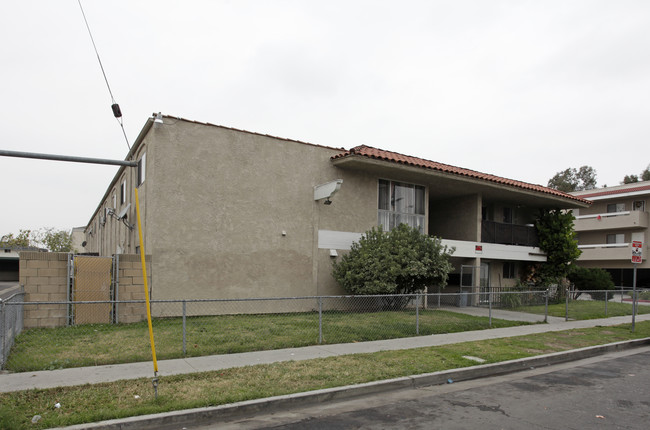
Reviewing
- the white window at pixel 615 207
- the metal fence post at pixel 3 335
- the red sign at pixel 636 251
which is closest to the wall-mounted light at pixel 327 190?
the red sign at pixel 636 251

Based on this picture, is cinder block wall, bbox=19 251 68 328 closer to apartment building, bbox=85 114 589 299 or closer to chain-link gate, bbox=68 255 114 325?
chain-link gate, bbox=68 255 114 325

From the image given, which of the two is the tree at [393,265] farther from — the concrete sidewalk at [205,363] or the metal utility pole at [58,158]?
the metal utility pole at [58,158]

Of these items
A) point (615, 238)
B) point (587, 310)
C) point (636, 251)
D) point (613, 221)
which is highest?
point (613, 221)

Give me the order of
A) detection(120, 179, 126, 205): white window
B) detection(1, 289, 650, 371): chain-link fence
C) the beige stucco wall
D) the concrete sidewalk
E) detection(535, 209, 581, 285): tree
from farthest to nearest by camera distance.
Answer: detection(535, 209, 581, 285): tree
detection(120, 179, 126, 205): white window
the beige stucco wall
detection(1, 289, 650, 371): chain-link fence
the concrete sidewalk

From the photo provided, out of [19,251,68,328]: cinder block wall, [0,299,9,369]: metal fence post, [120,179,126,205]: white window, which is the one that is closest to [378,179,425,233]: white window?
[19,251,68,328]: cinder block wall

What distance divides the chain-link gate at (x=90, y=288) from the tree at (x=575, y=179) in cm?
6688

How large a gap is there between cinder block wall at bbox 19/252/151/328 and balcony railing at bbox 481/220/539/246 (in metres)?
16.4

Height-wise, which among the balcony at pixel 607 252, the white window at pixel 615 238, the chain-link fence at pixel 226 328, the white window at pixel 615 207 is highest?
the white window at pixel 615 207

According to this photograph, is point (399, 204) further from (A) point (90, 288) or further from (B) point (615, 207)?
(B) point (615, 207)

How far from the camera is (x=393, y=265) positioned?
1483cm

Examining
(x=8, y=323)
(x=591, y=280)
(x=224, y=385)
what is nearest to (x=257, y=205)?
(x=8, y=323)

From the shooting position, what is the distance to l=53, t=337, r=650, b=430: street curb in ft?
17.5

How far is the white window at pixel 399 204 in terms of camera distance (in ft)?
60.1

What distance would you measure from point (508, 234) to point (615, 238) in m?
21.4
